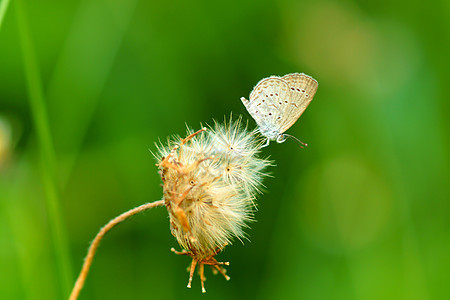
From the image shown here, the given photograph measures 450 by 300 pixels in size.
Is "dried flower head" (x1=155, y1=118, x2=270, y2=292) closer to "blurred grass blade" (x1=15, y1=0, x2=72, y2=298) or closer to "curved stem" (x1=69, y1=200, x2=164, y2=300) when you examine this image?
"curved stem" (x1=69, y1=200, x2=164, y2=300)

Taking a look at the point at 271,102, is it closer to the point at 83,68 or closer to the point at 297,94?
the point at 297,94

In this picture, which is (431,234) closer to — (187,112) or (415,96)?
(415,96)

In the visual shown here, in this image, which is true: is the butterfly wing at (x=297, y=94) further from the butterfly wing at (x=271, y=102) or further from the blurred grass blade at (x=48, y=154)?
the blurred grass blade at (x=48, y=154)

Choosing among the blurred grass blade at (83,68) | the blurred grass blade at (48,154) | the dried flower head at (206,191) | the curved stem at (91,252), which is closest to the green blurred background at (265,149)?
the blurred grass blade at (83,68)

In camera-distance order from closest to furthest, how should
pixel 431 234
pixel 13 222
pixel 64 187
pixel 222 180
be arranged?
pixel 222 180 < pixel 13 222 < pixel 431 234 < pixel 64 187

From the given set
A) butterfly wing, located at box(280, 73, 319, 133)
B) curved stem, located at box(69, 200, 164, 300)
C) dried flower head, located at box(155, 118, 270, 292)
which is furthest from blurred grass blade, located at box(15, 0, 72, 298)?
butterfly wing, located at box(280, 73, 319, 133)

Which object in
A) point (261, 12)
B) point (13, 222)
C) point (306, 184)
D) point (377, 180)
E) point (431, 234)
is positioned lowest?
point (431, 234)

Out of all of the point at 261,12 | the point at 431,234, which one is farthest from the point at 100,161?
the point at 431,234

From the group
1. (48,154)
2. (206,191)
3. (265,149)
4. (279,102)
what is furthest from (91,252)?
(265,149)
